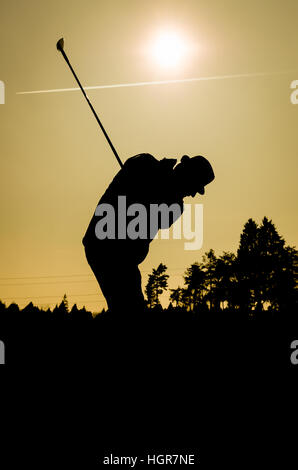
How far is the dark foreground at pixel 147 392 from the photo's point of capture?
187 cm

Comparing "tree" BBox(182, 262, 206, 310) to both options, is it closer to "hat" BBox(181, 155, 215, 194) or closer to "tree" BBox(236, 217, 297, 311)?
"tree" BBox(236, 217, 297, 311)

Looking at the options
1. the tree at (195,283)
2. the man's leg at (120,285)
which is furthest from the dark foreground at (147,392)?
the tree at (195,283)

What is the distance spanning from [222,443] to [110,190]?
8.28 ft

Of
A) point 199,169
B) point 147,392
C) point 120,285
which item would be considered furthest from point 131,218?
point 147,392

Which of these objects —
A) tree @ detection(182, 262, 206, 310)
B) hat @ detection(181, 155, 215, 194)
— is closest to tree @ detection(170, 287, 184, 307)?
tree @ detection(182, 262, 206, 310)

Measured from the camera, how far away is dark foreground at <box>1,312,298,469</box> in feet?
6.12

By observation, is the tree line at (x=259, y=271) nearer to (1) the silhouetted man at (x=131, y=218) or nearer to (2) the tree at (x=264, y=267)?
(2) the tree at (x=264, y=267)

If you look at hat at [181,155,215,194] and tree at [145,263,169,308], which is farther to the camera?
tree at [145,263,169,308]

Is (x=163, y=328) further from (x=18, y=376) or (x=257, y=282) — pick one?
(x=257, y=282)

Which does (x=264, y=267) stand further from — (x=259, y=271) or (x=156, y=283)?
(x=156, y=283)

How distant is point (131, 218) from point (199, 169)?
977mm

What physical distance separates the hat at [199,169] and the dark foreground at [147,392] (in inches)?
64.2

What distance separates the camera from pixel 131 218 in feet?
10.6
